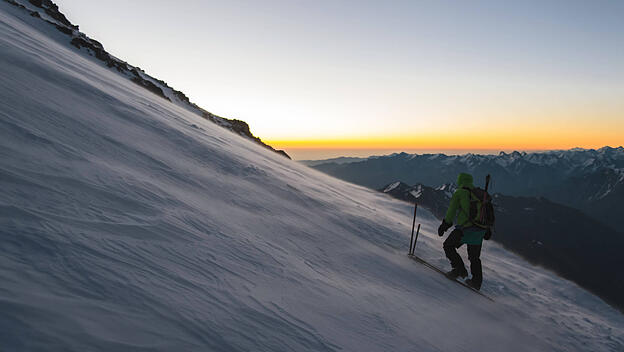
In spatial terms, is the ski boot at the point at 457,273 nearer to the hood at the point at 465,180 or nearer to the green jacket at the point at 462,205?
the green jacket at the point at 462,205

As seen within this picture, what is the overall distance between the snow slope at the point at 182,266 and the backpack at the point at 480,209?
5.04 ft

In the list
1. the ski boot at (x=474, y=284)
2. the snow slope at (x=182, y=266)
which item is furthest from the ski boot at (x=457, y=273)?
the snow slope at (x=182, y=266)

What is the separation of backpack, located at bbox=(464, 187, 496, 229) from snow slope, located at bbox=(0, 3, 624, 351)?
1.53 metres

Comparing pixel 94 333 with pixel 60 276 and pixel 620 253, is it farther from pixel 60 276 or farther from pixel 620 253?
pixel 620 253

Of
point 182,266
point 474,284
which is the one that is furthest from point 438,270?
point 182,266

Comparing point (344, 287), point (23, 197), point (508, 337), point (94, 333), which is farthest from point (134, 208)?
point (508, 337)

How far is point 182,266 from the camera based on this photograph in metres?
3.16

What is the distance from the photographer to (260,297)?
10.6ft

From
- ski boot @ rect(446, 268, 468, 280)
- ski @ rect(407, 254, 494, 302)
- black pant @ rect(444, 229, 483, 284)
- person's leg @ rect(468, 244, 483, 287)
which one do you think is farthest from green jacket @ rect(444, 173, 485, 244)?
ski @ rect(407, 254, 494, 302)

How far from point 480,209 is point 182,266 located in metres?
5.86

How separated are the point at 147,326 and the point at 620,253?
265493 millimetres

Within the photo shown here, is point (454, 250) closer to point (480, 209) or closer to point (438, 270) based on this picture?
point (438, 270)

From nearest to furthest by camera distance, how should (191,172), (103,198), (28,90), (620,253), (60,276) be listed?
(60,276) → (103,198) → (28,90) → (191,172) → (620,253)

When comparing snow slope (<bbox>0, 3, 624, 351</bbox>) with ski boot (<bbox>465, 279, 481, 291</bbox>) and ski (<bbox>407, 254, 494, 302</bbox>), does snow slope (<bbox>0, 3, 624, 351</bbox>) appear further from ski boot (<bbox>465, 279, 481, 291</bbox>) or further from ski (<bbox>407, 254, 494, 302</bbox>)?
ski boot (<bbox>465, 279, 481, 291</bbox>)
